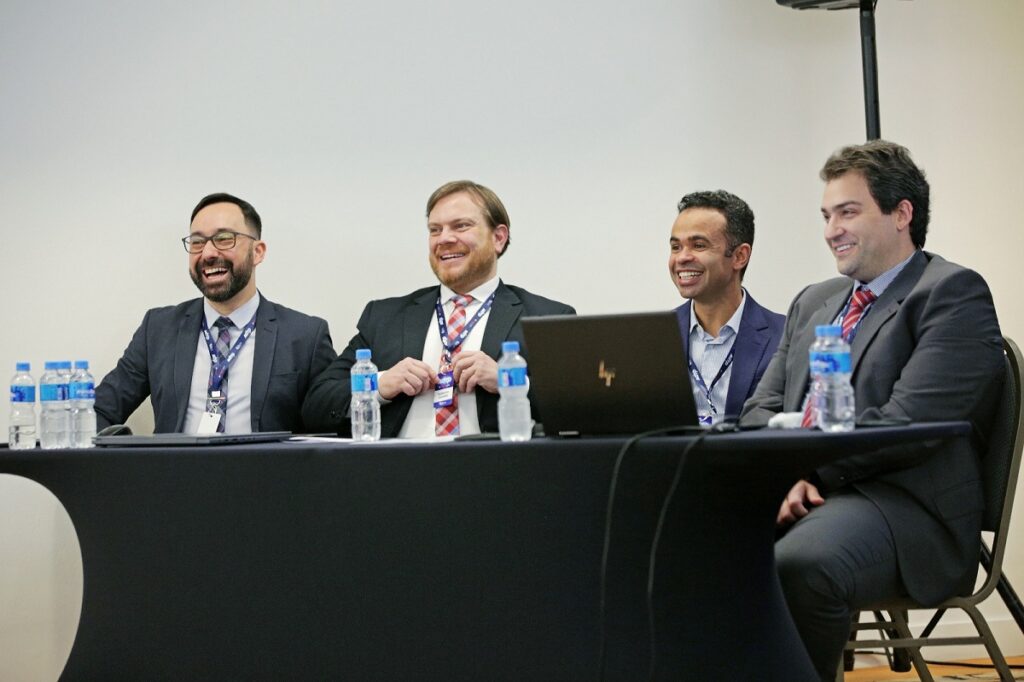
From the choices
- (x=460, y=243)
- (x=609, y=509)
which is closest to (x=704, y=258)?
(x=460, y=243)

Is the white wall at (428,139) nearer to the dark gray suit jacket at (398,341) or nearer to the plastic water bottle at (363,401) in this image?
the dark gray suit jacket at (398,341)

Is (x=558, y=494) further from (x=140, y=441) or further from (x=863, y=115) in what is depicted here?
(x=863, y=115)

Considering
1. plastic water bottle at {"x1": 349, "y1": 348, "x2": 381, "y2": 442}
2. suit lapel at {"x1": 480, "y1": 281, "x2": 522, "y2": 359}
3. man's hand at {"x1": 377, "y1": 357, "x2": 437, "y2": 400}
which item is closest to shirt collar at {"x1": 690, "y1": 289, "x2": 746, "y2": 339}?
suit lapel at {"x1": 480, "y1": 281, "x2": 522, "y2": 359}

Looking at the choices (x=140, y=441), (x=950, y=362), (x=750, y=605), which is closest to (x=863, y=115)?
(x=950, y=362)

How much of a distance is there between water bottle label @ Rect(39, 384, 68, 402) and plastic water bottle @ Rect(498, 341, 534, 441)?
115 cm

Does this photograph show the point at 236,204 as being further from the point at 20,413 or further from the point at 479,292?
the point at 20,413

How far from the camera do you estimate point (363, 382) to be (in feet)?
8.79

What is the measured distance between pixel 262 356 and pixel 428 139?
1.09 meters

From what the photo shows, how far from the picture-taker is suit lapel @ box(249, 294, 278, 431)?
3871 millimetres

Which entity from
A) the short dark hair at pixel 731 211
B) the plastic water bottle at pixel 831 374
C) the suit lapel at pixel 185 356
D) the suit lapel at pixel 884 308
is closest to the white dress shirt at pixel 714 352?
the short dark hair at pixel 731 211

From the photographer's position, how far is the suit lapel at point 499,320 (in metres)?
3.74

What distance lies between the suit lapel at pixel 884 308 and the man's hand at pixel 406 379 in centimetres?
135

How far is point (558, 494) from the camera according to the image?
2297 mm

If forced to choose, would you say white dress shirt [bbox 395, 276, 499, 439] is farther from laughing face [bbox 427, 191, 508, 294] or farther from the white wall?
the white wall
